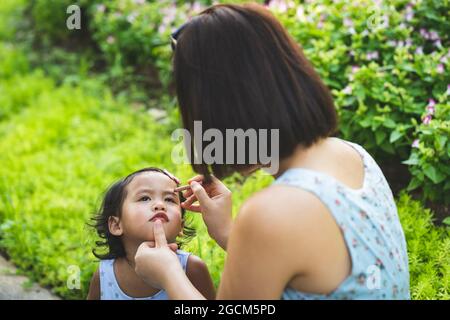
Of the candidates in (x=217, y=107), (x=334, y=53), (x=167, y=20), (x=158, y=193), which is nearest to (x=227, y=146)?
(x=217, y=107)

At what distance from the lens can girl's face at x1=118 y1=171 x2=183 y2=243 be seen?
2209 millimetres

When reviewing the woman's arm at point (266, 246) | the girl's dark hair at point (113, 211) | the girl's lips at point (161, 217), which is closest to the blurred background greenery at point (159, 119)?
the girl's dark hair at point (113, 211)

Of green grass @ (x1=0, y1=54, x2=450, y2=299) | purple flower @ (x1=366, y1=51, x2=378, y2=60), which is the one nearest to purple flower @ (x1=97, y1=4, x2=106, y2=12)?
green grass @ (x1=0, y1=54, x2=450, y2=299)

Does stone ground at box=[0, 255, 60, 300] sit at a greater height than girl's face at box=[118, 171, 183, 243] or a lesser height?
lesser

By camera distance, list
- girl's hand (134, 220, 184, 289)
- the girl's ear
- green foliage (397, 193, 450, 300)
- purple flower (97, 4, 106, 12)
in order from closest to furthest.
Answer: girl's hand (134, 220, 184, 289), the girl's ear, green foliage (397, 193, 450, 300), purple flower (97, 4, 106, 12)

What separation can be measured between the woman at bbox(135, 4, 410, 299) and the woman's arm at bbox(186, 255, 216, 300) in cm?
52

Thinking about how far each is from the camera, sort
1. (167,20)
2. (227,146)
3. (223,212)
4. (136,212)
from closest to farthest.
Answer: (227,146) → (223,212) → (136,212) → (167,20)

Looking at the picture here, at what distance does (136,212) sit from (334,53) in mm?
1750

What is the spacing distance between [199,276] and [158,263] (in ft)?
1.45

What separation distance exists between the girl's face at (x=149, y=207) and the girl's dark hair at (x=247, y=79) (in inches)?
23.6

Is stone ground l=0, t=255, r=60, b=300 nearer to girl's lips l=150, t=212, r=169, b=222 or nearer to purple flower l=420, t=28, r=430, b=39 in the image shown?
girl's lips l=150, t=212, r=169, b=222

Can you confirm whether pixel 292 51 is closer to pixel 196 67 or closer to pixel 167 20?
pixel 196 67

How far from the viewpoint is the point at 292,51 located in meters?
1.71

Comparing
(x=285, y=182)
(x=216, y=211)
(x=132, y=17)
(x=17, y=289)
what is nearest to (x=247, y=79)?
(x=285, y=182)
